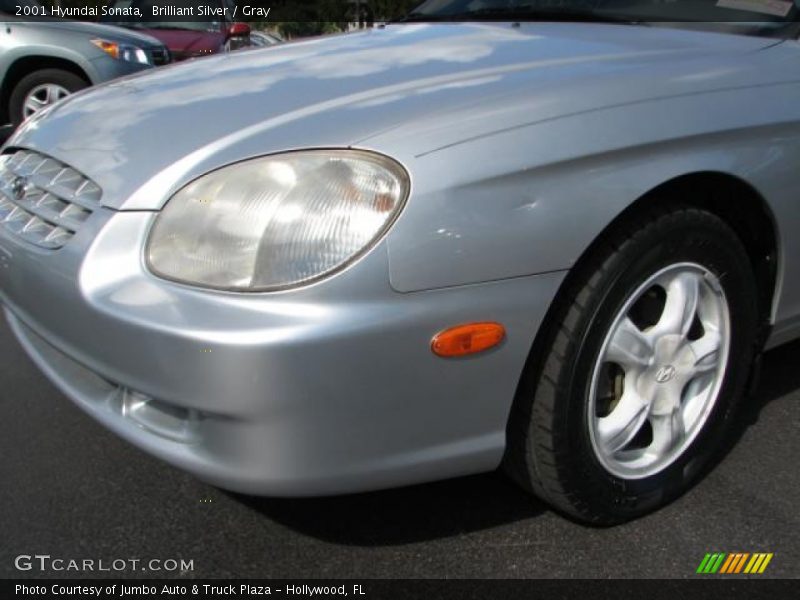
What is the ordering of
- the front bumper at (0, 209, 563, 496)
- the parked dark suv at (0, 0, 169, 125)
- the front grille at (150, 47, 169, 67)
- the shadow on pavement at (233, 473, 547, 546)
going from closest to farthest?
1. the front bumper at (0, 209, 563, 496)
2. the shadow on pavement at (233, 473, 547, 546)
3. the parked dark suv at (0, 0, 169, 125)
4. the front grille at (150, 47, 169, 67)

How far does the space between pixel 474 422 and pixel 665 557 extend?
66 cm

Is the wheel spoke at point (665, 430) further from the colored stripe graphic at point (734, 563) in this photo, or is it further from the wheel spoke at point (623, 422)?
the colored stripe graphic at point (734, 563)

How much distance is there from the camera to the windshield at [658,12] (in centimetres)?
243

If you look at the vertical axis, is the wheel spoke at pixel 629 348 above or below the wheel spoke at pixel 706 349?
above

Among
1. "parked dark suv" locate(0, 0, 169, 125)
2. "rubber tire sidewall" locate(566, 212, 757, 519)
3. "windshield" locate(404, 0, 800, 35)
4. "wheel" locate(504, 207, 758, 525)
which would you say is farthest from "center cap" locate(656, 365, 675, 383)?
"parked dark suv" locate(0, 0, 169, 125)

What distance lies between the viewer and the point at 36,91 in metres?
6.38

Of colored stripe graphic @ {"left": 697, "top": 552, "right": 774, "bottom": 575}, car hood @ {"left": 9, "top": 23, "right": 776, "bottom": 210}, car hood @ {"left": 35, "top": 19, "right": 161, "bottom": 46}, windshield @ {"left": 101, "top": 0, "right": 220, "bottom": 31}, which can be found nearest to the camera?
car hood @ {"left": 9, "top": 23, "right": 776, "bottom": 210}

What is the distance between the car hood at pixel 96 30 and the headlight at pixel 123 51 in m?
0.08

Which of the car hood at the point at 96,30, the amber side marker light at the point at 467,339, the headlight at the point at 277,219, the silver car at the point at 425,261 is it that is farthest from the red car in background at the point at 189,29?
the amber side marker light at the point at 467,339

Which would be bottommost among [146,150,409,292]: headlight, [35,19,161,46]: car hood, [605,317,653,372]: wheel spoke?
[605,317,653,372]: wheel spoke

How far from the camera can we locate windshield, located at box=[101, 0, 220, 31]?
29.2ft

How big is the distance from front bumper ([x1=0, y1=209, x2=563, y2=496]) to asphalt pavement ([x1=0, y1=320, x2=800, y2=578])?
330 mm
